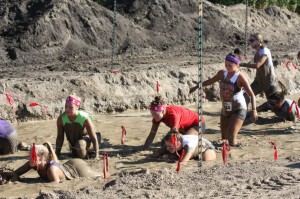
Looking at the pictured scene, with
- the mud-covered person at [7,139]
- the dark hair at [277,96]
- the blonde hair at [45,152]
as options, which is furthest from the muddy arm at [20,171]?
the dark hair at [277,96]

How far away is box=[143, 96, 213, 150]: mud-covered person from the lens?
1038cm

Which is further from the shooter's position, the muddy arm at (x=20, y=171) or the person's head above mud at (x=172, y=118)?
the person's head above mud at (x=172, y=118)

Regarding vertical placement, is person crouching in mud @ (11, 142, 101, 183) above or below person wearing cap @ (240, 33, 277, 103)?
below

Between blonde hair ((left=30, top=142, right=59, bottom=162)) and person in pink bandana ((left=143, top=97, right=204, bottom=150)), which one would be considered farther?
person in pink bandana ((left=143, top=97, right=204, bottom=150))

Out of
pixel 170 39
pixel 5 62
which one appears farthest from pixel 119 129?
pixel 170 39

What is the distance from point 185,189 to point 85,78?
6861 millimetres

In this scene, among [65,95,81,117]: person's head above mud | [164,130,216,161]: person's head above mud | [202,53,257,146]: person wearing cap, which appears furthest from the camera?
[202,53,257,146]: person wearing cap

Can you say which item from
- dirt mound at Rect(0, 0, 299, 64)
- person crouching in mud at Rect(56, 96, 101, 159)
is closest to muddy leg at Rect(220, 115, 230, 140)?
person crouching in mud at Rect(56, 96, 101, 159)

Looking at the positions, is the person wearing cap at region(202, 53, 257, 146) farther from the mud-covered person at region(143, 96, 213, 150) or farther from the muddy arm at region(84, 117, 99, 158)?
the muddy arm at region(84, 117, 99, 158)

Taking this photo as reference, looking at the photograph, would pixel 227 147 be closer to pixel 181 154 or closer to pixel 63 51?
pixel 181 154

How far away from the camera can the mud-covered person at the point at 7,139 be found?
10.8 m

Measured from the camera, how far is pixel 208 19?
2208cm

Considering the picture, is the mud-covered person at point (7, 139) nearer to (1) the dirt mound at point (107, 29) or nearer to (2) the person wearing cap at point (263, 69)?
(2) the person wearing cap at point (263, 69)

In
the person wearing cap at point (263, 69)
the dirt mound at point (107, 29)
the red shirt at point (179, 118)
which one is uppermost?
the dirt mound at point (107, 29)
